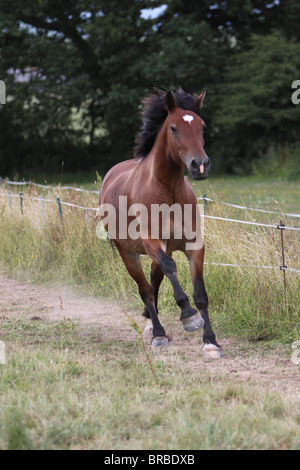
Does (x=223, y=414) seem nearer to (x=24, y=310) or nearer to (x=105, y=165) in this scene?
(x=24, y=310)

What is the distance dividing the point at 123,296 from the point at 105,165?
75.1 feet

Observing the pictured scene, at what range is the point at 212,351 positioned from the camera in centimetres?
529

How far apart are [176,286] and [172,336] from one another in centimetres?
104

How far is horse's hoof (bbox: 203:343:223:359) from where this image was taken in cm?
527

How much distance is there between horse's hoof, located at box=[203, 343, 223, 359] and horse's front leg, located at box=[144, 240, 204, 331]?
37 cm

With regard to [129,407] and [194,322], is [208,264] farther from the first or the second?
[129,407]

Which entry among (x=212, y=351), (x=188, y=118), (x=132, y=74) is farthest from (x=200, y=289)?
(x=132, y=74)

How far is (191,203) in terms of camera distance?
5.43 m

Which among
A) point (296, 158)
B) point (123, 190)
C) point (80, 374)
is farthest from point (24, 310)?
point (296, 158)

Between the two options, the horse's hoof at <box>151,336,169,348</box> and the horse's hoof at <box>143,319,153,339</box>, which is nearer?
the horse's hoof at <box>151,336,169,348</box>

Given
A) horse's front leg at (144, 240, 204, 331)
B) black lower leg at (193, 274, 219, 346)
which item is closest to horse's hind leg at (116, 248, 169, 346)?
black lower leg at (193, 274, 219, 346)

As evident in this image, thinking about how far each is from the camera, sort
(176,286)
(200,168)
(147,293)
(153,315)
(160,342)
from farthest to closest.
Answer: (147,293), (153,315), (160,342), (176,286), (200,168)

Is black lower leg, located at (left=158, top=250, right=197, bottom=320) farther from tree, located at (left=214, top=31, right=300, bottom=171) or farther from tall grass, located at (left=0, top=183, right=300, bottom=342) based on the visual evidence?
tree, located at (left=214, top=31, right=300, bottom=171)

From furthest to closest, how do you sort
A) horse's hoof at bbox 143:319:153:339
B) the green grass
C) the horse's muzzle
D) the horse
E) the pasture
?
horse's hoof at bbox 143:319:153:339
the horse
the horse's muzzle
the pasture
the green grass
